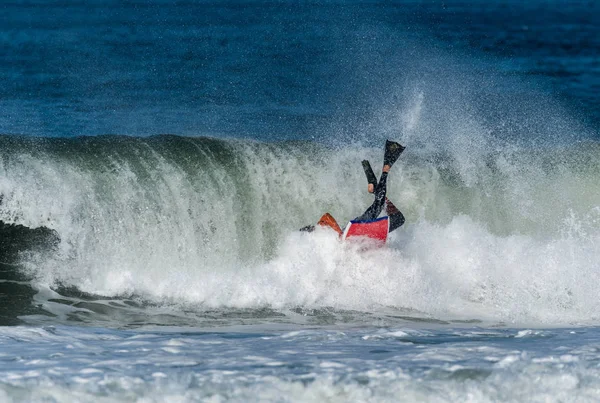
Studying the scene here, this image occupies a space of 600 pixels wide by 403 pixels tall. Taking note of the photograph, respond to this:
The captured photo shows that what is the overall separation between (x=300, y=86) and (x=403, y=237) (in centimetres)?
1277

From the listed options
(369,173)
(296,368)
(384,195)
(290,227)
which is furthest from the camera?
(290,227)

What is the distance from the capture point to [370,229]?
537 inches

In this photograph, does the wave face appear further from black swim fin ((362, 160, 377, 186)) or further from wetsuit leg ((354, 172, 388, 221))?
black swim fin ((362, 160, 377, 186))

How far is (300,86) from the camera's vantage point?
27234mm

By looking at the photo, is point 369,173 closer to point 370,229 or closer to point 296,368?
point 370,229

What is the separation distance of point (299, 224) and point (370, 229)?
319 cm

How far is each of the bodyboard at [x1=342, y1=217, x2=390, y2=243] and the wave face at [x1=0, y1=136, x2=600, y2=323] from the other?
24 centimetres

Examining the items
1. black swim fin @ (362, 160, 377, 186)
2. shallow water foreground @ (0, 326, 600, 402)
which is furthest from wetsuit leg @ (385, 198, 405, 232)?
shallow water foreground @ (0, 326, 600, 402)

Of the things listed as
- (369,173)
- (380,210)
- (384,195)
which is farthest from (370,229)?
(369,173)

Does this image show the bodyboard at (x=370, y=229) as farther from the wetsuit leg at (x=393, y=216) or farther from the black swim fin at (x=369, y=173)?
the black swim fin at (x=369, y=173)

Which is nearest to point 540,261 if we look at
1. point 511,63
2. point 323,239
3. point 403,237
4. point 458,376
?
point 403,237

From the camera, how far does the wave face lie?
13773 mm

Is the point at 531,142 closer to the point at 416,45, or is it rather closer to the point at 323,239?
the point at 323,239

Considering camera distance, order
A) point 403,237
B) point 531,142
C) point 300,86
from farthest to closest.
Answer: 1. point 300,86
2. point 531,142
3. point 403,237
